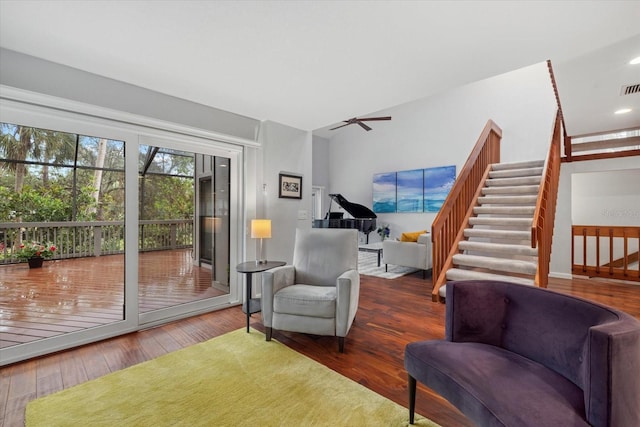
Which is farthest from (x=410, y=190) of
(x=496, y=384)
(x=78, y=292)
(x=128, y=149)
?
(x=78, y=292)

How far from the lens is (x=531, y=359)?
4.60ft

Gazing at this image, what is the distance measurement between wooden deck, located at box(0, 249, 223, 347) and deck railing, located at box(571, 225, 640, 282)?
633 cm

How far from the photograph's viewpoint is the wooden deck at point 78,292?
Answer: 233 cm

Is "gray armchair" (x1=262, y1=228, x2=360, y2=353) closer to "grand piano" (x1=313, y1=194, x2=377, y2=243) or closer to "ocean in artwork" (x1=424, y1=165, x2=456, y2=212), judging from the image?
"grand piano" (x1=313, y1=194, x2=377, y2=243)

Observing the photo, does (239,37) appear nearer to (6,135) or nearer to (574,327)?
(6,135)

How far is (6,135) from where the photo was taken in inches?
87.8

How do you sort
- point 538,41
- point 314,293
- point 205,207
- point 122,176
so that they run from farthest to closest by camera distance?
point 205,207 → point 122,176 → point 314,293 → point 538,41

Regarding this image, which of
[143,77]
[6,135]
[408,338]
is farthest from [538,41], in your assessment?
[6,135]

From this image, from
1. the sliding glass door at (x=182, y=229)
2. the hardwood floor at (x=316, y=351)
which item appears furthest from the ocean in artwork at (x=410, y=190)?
the sliding glass door at (x=182, y=229)

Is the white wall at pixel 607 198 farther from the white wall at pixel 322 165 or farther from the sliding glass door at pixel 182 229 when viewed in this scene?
the white wall at pixel 322 165

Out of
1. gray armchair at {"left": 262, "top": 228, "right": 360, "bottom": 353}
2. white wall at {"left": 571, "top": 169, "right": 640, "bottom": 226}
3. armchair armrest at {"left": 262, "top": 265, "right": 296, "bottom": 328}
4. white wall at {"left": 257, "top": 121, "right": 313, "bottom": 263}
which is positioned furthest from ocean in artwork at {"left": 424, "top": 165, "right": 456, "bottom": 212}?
armchair armrest at {"left": 262, "top": 265, "right": 296, "bottom": 328}

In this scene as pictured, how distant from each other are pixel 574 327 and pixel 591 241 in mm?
6308

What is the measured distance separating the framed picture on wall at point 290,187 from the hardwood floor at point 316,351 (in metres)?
1.62

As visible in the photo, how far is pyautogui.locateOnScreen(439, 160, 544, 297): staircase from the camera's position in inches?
133
